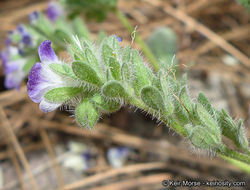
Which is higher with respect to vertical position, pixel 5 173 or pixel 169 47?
pixel 169 47

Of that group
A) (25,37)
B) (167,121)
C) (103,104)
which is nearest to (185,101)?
(167,121)

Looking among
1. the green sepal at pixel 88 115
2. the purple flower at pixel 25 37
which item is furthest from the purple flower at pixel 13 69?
the green sepal at pixel 88 115

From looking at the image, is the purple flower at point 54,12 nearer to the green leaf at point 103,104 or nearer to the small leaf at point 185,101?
the green leaf at point 103,104

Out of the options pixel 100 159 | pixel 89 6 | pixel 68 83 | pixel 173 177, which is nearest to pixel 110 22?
pixel 89 6

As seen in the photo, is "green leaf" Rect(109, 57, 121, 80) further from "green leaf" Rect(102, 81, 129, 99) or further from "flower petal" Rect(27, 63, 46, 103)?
"flower petal" Rect(27, 63, 46, 103)

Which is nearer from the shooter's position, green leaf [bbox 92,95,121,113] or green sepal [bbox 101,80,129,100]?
green sepal [bbox 101,80,129,100]

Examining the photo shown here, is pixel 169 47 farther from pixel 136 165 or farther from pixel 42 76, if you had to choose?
pixel 42 76

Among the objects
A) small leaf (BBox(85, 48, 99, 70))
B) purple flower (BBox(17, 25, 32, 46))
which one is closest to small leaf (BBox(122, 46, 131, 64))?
small leaf (BBox(85, 48, 99, 70))
